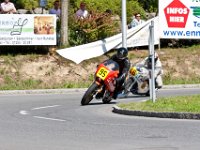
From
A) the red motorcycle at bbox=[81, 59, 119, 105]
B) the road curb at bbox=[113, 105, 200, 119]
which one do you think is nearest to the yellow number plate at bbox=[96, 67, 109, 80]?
the red motorcycle at bbox=[81, 59, 119, 105]

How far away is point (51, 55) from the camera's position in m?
31.3

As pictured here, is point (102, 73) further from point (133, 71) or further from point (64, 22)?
point (64, 22)

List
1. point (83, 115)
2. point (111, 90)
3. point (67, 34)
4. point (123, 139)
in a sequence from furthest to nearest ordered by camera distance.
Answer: point (67, 34) < point (111, 90) < point (83, 115) < point (123, 139)

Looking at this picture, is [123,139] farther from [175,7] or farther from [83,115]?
[175,7]

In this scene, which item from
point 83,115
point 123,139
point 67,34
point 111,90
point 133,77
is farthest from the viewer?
point 67,34

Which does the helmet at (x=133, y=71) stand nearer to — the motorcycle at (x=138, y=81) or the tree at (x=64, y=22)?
the motorcycle at (x=138, y=81)

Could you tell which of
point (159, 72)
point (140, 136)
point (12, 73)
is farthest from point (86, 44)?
point (140, 136)

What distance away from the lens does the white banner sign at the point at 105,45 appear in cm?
3134

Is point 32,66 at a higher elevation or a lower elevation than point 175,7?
lower

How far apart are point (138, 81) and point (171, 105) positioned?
221 inches

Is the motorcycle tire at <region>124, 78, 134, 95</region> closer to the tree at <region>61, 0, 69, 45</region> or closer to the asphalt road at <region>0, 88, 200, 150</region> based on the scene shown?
the asphalt road at <region>0, 88, 200, 150</region>

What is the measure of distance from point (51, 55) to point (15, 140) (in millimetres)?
18431

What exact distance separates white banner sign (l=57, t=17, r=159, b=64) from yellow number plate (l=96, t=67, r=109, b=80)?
379 inches

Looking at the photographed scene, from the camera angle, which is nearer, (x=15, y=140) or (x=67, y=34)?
(x=15, y=140)
